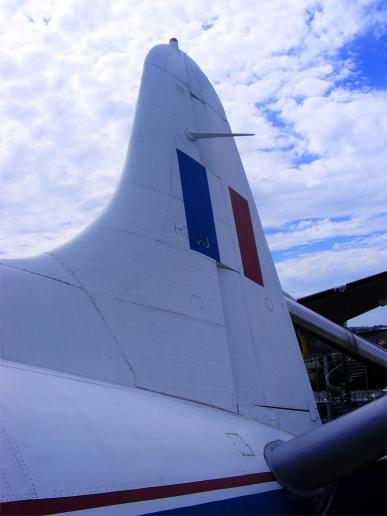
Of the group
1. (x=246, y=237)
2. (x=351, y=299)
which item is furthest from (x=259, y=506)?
(x=351, y=299)

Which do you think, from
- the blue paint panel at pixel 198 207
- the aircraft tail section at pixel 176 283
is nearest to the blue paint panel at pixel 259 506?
the aircraft tail section at pixel 176 283

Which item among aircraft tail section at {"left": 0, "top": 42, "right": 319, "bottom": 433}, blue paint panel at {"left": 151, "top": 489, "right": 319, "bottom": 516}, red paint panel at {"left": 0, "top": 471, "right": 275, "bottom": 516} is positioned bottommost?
blue paint panel at {"left": 151, "top": 489, "right": 319, "bottom": 516}

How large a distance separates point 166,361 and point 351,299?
690cm

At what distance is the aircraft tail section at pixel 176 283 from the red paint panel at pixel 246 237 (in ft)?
0.04

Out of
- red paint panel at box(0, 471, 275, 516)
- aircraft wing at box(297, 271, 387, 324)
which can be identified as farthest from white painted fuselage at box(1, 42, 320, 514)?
aircraft wing at box(297, 271, 387, 324)

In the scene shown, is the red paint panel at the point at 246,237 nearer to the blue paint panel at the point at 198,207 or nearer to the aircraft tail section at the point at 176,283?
the aircraft tail section at the point at 176,283

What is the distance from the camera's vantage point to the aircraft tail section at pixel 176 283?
8.79ft

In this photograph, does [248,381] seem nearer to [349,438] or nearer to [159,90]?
[349,438]

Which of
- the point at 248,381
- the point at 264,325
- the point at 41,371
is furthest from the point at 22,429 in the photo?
the point at 264,325

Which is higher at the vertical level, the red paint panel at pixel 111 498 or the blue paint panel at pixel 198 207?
the blue paint panel at pixel 198 207

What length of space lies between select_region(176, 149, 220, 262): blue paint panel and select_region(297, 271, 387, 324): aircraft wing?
4.97 m

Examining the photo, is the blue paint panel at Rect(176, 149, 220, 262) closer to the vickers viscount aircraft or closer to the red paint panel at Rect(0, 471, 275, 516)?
the vickers viscount aircraft

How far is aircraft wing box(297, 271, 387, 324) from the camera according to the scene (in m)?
8.42

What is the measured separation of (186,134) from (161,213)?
3.14 ft
